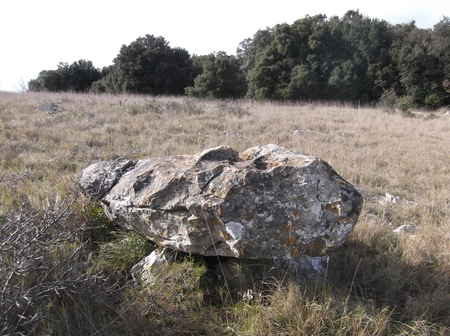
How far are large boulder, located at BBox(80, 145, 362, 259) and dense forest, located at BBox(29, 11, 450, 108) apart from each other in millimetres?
16916

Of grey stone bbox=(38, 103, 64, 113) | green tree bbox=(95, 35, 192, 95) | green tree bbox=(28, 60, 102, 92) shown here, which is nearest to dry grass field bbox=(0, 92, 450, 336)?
grey stone bbox=(38, 103, 64, 113)

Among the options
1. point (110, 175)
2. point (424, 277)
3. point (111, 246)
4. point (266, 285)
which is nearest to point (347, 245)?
point (424, 277)

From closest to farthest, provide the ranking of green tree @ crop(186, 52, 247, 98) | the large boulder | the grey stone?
the large boulder
the grey stone
green tree @ crop(186, 52, 247, 98)

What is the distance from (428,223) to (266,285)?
90.8 inches

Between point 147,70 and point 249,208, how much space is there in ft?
72.2

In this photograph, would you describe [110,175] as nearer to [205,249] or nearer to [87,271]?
[87,271]

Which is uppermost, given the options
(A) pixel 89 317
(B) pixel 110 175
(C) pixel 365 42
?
(C) pixel 365 42

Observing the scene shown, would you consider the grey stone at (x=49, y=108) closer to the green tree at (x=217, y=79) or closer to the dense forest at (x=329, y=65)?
the green tree at (x=217, y=79)

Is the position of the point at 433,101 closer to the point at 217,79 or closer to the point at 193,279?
the point at 217,79

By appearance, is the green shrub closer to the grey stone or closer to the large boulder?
the grey stone

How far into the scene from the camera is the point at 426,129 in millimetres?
9539

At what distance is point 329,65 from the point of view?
70.2 ft

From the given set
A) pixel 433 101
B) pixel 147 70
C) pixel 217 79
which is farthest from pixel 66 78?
pixel 433 101

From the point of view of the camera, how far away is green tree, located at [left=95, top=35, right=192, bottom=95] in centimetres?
2141
